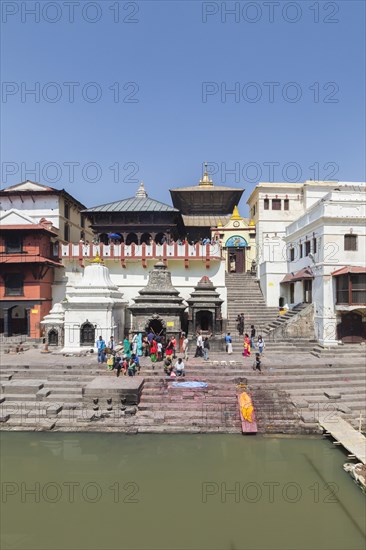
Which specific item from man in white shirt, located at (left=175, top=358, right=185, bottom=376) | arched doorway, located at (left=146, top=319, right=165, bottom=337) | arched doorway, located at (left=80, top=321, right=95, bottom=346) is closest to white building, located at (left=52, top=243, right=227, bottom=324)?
arched doorway, located at (left=146, top=319, right=165, bottom=337)

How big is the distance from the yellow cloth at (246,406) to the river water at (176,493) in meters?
0.74

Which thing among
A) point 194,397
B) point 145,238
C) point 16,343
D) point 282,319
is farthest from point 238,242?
point 194,397

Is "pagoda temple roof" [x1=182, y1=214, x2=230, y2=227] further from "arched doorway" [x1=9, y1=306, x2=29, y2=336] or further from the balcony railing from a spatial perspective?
"arched doorway" [x1=9, y1=306, x2=29, y2=336]

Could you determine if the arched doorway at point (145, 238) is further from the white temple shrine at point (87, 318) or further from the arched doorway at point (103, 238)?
the white temple shrine at point (87, 318)

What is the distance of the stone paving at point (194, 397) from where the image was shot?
38.0 ft

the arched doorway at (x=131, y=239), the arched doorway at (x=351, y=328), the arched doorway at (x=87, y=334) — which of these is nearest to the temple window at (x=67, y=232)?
the arched doorway at (x=131, y=239)

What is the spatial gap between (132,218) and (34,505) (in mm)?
20354

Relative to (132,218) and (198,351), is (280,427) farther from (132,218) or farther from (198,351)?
(132,218)

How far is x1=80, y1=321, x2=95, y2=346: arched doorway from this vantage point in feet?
62.3

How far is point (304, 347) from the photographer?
1981 cm

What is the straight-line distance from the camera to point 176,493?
8.08 m

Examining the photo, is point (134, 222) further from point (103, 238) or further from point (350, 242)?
point (350, 242)

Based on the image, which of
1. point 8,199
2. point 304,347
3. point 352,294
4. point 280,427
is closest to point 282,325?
point 304,347

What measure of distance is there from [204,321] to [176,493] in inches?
527
